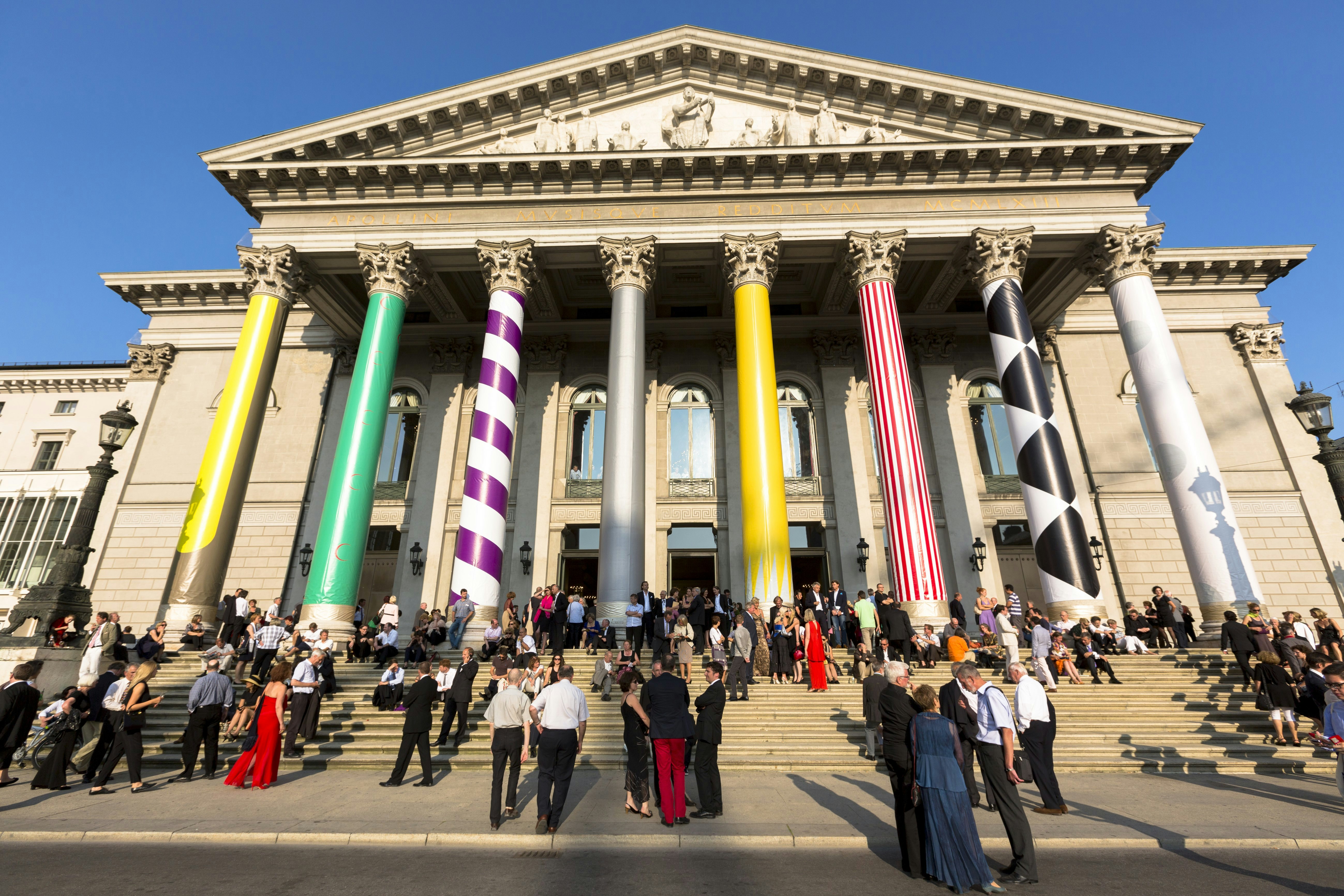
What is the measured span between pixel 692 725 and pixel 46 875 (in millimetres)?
5435

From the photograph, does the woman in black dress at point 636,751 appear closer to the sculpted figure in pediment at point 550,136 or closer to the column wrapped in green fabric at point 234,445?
the column wrapped in green fabric at point 234,445

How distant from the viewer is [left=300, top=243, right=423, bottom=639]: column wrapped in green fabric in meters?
16.0

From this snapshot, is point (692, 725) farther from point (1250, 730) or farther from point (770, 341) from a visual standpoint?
point (770, 341)

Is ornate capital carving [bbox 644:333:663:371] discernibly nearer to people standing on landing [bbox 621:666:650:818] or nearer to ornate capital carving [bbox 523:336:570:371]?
ornate capital carving [bbox 523:336:570:371]

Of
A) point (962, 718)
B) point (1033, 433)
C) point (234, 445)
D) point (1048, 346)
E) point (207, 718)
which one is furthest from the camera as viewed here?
point (1048, 346)

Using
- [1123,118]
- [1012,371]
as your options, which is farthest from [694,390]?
[1123,118]

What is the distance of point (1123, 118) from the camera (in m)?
18.8

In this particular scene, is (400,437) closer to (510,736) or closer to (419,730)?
(419,730)

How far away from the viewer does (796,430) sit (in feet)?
77.3

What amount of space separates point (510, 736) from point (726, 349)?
18.6 meters

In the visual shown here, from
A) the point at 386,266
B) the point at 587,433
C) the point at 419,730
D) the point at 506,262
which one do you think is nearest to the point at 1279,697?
the point at 419,730

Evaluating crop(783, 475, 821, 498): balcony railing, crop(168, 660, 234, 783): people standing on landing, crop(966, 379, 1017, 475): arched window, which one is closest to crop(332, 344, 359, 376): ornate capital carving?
crop(783, 475, 821, 498): balcony railing

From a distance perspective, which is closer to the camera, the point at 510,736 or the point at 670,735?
the point at 670,735

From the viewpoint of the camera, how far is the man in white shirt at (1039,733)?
6.64 metres
